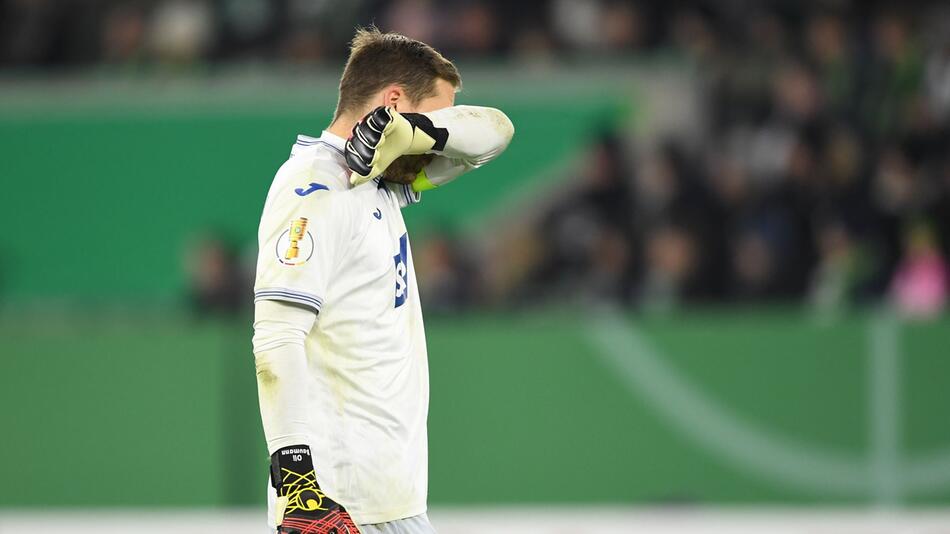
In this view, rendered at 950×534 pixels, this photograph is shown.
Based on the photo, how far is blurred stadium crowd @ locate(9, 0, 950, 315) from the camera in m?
9.62

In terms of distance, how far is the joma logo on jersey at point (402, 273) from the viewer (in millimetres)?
3609

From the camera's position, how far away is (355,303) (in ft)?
11.4

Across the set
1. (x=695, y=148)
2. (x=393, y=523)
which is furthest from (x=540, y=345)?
(x=393, y=523)

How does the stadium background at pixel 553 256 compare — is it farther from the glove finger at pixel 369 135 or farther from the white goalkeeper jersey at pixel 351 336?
the glove finger at pixel 369 135

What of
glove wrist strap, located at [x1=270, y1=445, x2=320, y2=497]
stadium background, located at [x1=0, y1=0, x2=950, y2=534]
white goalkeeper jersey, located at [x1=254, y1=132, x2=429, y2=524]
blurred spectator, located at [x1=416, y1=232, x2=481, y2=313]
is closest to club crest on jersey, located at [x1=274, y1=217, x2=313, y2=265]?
white goalkeeper jersey, located at [x1=254, y1=132, x2=429, y2=524]

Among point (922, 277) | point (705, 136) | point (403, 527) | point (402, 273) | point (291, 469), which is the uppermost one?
point (705, 136)

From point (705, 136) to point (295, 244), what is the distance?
824 centimetres

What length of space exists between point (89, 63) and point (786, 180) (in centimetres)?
618

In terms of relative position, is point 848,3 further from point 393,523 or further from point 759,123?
point 393,523

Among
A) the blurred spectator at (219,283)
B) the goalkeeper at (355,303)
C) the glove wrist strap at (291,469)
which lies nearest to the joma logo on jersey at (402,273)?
the goalkeeper at (355,303)

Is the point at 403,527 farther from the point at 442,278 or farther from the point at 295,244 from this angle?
the point at 442,278

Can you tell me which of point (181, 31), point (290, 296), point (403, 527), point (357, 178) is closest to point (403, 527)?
point (403, 527)

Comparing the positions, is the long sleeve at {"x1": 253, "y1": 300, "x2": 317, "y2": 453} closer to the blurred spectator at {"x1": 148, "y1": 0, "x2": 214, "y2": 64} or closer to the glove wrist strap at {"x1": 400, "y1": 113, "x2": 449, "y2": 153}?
the glove wrist strap at {"x1": 400, "y1": 113, "x2": 449, "y2": 153}

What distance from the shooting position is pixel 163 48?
12.6 m
